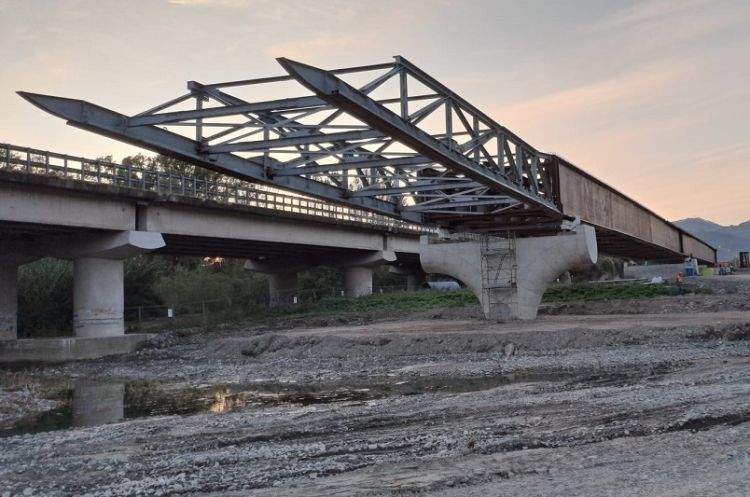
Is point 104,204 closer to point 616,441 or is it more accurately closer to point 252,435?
point 252,435

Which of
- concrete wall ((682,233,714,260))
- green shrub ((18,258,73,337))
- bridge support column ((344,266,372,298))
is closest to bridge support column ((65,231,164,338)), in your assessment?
green shrub ((18,258,73,337))

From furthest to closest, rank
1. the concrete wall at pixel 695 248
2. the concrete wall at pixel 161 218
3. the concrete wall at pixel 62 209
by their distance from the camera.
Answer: the concrete wall at pixel 695 248 → the concrete wall at pixel 161 218 → the concrete wall at pixel 62 209

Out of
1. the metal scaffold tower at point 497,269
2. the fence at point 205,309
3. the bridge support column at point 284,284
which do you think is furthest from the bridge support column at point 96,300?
the bridge support column at point 284,284

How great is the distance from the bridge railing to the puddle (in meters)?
7.45

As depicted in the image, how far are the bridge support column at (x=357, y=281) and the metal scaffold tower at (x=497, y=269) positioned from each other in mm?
30573

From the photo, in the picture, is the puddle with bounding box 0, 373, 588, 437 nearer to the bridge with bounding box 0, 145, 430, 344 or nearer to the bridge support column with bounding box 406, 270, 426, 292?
the bridge with bounding box 0, 145, 430, 344

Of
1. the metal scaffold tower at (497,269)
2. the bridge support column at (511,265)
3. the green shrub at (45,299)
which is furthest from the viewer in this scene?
the green shrub at (45,299)

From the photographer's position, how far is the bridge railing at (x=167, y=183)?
31.5 metres

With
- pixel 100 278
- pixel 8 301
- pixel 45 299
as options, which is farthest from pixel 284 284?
pixel 100 278

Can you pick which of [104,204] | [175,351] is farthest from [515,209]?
[104,204]

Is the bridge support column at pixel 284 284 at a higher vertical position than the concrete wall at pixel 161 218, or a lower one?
lower

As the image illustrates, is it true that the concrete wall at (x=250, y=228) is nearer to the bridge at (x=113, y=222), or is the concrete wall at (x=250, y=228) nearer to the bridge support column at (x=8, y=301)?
the bridge at (x=113, y=222)

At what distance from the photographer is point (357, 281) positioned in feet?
205

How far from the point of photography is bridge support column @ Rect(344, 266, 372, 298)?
62312 millimetres
